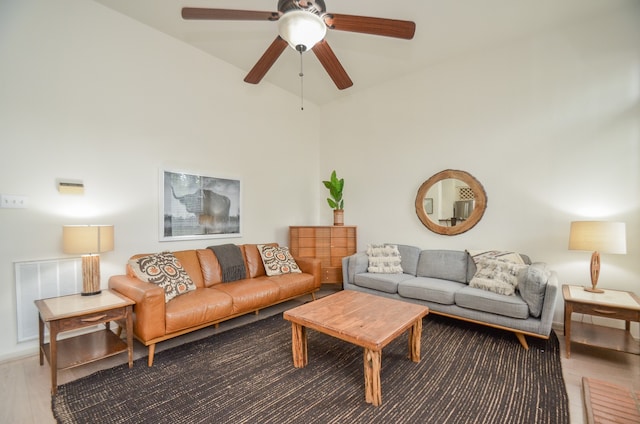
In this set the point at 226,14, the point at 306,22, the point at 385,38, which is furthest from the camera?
the point at 385,38

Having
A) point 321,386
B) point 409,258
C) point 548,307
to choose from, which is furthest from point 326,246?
point 548,307

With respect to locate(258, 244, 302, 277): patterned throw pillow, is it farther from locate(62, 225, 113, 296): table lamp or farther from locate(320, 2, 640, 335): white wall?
locate(62, 225, 113, 296): table lamp

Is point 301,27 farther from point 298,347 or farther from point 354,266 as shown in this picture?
point 354,266

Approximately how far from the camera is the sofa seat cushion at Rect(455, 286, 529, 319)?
8.32ft

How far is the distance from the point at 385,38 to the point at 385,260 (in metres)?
2.71

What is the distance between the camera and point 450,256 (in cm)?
353

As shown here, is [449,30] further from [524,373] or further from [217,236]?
[217,236]

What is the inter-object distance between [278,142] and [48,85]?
2.71 m

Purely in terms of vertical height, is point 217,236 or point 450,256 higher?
point 217,236

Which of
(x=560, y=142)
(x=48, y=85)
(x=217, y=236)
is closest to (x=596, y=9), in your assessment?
(x=560, y=142)

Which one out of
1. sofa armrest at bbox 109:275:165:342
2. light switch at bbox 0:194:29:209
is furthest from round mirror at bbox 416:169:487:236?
light switch at bbox 0:194:29:209

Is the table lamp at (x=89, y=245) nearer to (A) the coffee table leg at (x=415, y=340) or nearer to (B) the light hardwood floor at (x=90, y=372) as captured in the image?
(B) the light hardwood floor at (x=90, y=372)

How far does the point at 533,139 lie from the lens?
3209mm

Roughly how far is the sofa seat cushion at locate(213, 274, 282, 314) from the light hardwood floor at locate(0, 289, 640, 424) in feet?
1.75
